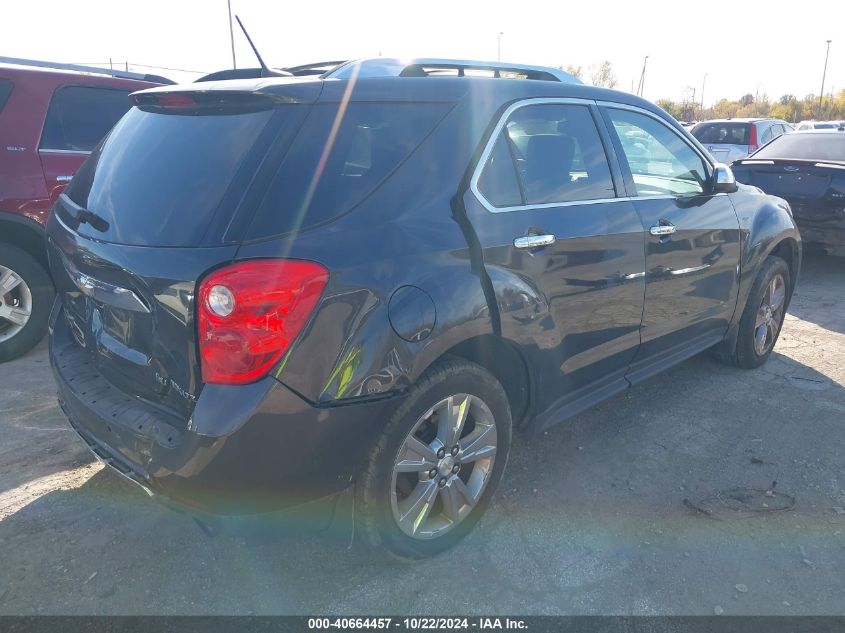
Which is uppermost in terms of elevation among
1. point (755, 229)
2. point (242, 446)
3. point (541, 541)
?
point (755, 229)

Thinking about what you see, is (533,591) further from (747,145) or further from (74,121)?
(747,145)

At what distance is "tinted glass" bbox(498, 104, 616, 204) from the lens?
9.07ft

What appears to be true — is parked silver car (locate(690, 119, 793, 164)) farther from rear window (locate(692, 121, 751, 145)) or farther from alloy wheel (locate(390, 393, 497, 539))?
alloy wheel (locate(390, 393, 497, 539))

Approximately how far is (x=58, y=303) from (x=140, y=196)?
931mm

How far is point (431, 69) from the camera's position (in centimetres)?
286

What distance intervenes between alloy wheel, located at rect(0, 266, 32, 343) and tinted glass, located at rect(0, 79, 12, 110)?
116 cm

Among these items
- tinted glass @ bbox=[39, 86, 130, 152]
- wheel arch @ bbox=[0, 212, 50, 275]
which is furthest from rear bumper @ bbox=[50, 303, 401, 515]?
tinted glass @ bbox=[39, 86, 130, 152]

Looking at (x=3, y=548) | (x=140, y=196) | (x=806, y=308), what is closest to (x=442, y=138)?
(x=140, y=196)

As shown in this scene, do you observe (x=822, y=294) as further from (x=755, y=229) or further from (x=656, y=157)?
(x=656, y=157)

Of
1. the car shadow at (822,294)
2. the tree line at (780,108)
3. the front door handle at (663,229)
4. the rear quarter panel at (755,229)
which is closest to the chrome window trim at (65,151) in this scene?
the front door handle at (663,229)

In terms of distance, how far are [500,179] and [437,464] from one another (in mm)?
1167

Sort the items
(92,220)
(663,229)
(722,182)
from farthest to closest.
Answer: (722,182)
(663,229)
(92,220)

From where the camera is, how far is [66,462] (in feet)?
10.5

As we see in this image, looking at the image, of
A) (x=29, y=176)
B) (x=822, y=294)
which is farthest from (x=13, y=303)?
(x=822, y=294)
